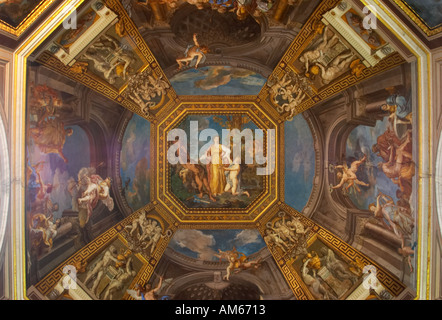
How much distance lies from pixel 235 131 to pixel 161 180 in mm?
2730

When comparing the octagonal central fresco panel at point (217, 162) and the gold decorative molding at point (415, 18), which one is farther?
the octagonal central fresco panel at point (217, 162)

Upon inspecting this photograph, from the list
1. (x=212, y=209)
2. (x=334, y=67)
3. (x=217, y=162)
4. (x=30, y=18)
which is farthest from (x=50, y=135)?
(x=334, y=67)

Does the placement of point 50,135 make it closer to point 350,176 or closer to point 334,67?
point 334,67

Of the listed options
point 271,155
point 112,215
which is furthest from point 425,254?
point 112,215

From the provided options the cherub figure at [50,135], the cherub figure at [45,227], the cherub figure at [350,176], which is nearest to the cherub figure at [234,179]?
the cherub figure at [350,176]

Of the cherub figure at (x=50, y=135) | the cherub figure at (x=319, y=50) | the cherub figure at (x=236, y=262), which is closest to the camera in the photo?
the cherub figure at (x=50, y=135)

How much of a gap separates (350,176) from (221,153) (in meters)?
3.90

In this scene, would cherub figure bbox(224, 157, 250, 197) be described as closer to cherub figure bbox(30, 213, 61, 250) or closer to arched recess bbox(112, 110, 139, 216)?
arched recess bbox(112, 110, 139, 216)

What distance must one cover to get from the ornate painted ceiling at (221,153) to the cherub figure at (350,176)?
1.5 inches

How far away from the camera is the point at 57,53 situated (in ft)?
33.0

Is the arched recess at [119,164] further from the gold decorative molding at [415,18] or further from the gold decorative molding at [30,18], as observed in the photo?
the gold decorative molding at [415,18]

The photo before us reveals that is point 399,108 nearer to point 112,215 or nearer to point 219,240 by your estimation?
point 219,240

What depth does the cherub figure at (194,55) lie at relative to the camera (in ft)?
37.6

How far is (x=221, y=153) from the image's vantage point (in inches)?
507
